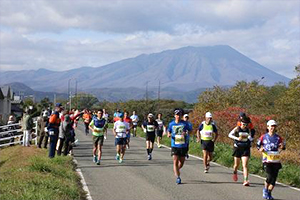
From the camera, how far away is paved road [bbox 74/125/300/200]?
33.1 feet

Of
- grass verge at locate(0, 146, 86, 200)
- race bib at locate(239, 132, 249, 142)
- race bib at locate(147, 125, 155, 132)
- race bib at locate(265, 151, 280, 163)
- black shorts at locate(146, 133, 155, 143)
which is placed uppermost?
race bib at locate(239, 132, 249, 142)

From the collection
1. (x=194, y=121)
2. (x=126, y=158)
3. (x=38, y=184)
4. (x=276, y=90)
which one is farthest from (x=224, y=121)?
(x=276, y=90)

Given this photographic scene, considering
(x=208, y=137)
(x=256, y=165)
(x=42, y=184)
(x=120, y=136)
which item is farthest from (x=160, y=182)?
(x=120, y=136)

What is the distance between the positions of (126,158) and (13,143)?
9.72 metres

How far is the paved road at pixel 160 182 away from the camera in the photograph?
10.1 metres

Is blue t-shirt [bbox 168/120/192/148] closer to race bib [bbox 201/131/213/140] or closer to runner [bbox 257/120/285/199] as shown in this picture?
race bib [bbox 201/131/213/140]

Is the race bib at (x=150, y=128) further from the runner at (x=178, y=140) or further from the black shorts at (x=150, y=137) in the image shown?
the runner at (x=178, y=140)

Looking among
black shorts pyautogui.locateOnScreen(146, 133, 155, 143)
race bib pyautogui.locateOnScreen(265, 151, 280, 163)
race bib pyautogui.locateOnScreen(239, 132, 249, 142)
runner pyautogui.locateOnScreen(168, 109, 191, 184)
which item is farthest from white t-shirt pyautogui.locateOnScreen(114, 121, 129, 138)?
race bib pyautogui.locateOnScreen(265, 151, 280, 163)

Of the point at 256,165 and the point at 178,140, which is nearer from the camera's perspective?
the point at 178,140

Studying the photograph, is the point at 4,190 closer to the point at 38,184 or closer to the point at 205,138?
the point at 38,184

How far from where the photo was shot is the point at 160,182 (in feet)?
38.5

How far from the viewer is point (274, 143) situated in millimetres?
10070

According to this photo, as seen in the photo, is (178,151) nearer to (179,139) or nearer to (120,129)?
(179,139)

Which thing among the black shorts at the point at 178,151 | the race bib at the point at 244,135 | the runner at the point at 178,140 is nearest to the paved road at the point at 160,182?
the runner at the point at 178,140
